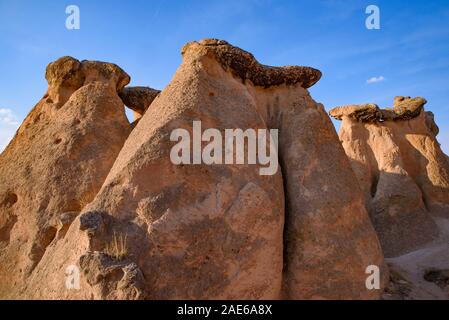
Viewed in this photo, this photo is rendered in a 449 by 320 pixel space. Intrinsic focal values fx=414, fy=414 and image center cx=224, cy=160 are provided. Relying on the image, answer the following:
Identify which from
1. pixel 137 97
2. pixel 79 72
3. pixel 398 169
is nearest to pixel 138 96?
pixel 137 97

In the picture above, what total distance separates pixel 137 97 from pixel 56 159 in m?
1.94

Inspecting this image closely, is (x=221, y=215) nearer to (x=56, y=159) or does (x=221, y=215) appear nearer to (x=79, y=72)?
(x=56, y=159)

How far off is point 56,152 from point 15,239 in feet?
4.03

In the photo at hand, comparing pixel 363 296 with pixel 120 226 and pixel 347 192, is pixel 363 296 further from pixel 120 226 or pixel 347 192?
pixel 120 226

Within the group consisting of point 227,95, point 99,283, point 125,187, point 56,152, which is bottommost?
point 99,283

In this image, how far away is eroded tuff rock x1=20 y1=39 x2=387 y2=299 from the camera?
3.66 m

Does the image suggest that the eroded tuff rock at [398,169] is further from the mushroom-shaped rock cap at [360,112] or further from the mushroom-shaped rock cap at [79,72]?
the mushroom-shaped rock cap at [79,72]

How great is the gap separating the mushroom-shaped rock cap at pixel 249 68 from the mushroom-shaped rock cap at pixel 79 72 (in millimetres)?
1499

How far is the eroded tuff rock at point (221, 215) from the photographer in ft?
12.0

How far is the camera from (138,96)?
6.97 metres

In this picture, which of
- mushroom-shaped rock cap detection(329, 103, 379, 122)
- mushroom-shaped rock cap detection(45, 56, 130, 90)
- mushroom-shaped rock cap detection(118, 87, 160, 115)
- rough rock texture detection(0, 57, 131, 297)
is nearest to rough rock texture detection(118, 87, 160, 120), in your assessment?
mushroom-shaped rock cap detection(118, 87, 160, 115)

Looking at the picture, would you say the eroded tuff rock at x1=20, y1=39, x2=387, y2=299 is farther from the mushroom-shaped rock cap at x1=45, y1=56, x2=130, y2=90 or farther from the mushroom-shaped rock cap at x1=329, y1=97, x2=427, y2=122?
the mushroom-shaped rock cap at x1=329, y1=97, x2=427, y2=122

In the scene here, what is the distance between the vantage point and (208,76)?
510 cm
